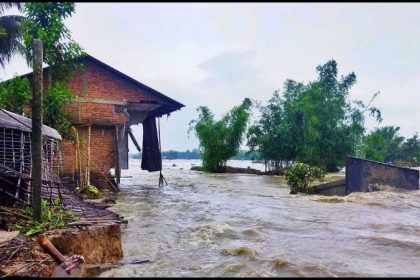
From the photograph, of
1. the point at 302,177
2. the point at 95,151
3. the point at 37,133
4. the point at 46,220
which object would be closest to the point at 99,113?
the point at 95,151

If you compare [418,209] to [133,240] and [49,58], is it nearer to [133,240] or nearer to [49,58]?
[133,240]

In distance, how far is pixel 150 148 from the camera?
17922 millimetres

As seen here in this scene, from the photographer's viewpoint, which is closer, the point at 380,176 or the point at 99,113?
the point at 380,176

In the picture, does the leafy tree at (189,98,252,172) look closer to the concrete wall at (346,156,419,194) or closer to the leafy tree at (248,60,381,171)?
the leafy tree at (248,60,381,171)

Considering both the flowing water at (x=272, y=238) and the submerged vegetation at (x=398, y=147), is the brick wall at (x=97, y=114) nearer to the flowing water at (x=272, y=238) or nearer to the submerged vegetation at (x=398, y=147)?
the flowing water at (x=272, y=238)

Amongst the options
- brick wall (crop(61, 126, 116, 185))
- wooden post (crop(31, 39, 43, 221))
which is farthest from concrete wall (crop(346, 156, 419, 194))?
wooden post (crop(31, 39, 43, 221))

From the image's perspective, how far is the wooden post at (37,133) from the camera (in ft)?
17.9

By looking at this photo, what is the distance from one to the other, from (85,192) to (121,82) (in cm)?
512

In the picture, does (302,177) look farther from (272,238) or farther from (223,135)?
(223,135)

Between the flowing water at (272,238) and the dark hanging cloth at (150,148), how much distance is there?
198 inches

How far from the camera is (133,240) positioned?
23.0 feet

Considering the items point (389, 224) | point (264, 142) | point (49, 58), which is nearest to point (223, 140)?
point (264, 142)

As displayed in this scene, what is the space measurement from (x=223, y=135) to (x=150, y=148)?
1650cm

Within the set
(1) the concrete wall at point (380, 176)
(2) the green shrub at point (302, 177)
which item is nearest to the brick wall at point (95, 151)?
(2) the green shrub at point (302, 177)
